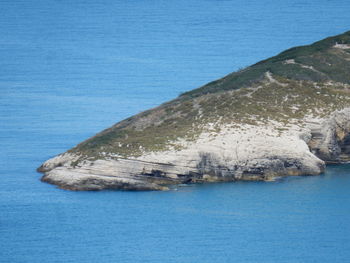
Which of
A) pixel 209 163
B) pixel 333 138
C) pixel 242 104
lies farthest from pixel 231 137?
pixel 333 138

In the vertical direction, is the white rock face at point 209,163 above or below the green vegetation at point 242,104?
below

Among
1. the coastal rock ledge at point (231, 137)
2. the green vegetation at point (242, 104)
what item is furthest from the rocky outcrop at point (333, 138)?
the green vegetation at point (242, 104)

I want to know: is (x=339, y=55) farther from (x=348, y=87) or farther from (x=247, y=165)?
(x=247, y=165)

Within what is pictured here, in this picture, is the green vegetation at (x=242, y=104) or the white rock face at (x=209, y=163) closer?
the white rock face at (x=209, y=163)

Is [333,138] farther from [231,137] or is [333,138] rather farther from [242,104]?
[231,137]

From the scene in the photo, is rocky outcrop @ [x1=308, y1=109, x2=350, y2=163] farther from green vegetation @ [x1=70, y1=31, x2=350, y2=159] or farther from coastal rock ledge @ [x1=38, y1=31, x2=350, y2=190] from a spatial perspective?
green vegetation @ [x1=70, y1=31, x2=350, y2=159]

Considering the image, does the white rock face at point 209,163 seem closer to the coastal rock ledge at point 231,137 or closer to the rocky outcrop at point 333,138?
the coastal rock ledge at point 231,137
